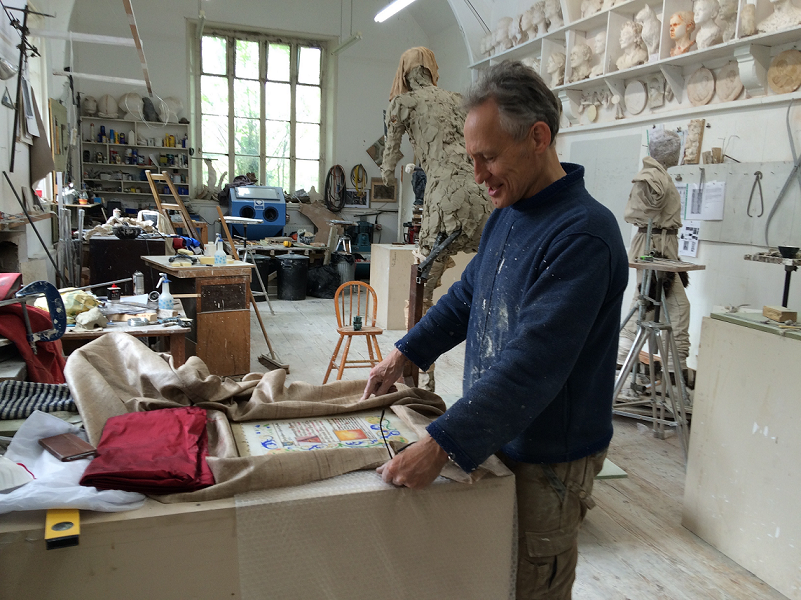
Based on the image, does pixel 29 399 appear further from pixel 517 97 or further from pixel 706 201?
pixel 706 201

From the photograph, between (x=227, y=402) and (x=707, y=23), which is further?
(x=707, y=23)

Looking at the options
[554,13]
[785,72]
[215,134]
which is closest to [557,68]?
[554,13]

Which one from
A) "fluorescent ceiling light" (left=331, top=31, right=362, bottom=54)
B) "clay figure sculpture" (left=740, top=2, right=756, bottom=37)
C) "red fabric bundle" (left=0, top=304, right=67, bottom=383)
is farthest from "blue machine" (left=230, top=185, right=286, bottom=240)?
"red fabric bundle" (left=0, top=304, right=67, bottom=383)

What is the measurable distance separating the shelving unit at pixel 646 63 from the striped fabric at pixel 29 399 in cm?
469

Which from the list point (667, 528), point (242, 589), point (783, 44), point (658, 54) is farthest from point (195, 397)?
point (658, 54)

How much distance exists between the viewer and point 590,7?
6.02 metres

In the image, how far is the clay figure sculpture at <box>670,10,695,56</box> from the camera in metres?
4.86

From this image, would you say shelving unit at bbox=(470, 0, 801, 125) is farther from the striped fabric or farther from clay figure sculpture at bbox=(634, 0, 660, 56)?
the striped fabric

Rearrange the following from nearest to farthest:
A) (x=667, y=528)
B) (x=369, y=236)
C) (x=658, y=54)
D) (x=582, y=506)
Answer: (x=582, y=506), (x=667, y=528), (x=658, y=54), (x=369, y=236)

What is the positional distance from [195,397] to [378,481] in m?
0.56

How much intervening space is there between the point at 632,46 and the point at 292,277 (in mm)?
4899

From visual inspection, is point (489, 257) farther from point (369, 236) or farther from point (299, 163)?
point (299, 163)

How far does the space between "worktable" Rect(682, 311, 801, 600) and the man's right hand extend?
1.57m

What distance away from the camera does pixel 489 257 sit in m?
1.48
